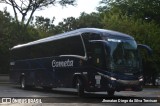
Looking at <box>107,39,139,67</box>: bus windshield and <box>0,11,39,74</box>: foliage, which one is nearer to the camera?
<box>107,39,139,67</box>: bus windshield

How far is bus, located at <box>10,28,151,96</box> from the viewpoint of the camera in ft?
64.1

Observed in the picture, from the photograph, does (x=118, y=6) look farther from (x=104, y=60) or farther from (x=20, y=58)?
(x=104, y=60)

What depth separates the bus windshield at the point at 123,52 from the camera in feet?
64.5

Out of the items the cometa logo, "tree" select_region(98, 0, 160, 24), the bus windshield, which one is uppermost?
"tree" select_region(98, 0, 160, 24)

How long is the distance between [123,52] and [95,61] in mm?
1493

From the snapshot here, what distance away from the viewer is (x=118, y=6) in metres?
57.8

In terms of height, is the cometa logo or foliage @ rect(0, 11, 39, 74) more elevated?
foliage @ rect(0, 11, 39, 74)

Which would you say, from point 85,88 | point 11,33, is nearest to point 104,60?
point 85,88

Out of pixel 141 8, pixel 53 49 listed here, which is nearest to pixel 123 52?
pixel 53 49

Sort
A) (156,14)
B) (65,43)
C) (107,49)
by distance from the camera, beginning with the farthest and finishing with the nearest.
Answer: (156,14), (65,43), (107,49)

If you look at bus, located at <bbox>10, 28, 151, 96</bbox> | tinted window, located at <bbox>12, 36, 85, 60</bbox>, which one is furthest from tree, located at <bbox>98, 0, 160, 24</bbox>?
bus, located at <bbox>10, 28, 151, 96</bbox>

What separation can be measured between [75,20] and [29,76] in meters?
58.9

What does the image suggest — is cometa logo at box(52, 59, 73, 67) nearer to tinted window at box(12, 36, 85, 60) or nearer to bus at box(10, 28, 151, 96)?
bus at box(10, 28, 151, 96)

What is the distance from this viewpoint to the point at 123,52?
20.0m
